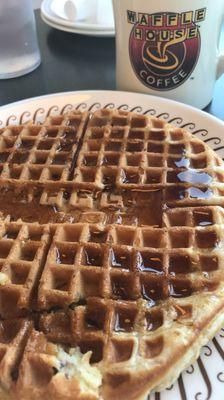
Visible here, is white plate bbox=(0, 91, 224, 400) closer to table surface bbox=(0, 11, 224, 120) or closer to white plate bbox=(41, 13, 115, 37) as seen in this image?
A: table surface bbox=(0, 11, 224, 120)

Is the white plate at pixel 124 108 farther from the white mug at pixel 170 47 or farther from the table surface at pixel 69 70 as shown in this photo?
the table surface at pixel 69 70

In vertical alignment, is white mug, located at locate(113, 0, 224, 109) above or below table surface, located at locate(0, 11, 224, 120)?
above

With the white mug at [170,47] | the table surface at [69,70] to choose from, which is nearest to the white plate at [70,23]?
the table surface at [69,70]

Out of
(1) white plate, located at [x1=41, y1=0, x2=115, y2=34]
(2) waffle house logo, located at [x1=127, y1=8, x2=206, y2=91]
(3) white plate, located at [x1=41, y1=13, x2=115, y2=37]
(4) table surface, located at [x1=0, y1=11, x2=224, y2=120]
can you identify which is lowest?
(4) table surface, located at [x1=0, y1=11, x2=224, y2=120]

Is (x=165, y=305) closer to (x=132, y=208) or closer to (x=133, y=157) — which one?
(x=132, y=208)

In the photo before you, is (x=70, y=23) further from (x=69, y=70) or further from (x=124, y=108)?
(x=124, y=108)

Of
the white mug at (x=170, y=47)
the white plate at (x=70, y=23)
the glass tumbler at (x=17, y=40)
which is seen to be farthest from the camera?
the white plate at (x=70, y=23)

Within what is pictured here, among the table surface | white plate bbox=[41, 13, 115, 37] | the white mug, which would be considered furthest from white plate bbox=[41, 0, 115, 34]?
the white mug

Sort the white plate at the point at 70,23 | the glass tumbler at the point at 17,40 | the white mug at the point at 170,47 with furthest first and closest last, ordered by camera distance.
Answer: the white plate at the point at 70,23 → the glass tumbler at the point at 17,40 → the white mug at the point at 170,47

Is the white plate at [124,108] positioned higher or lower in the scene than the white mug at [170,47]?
lower
